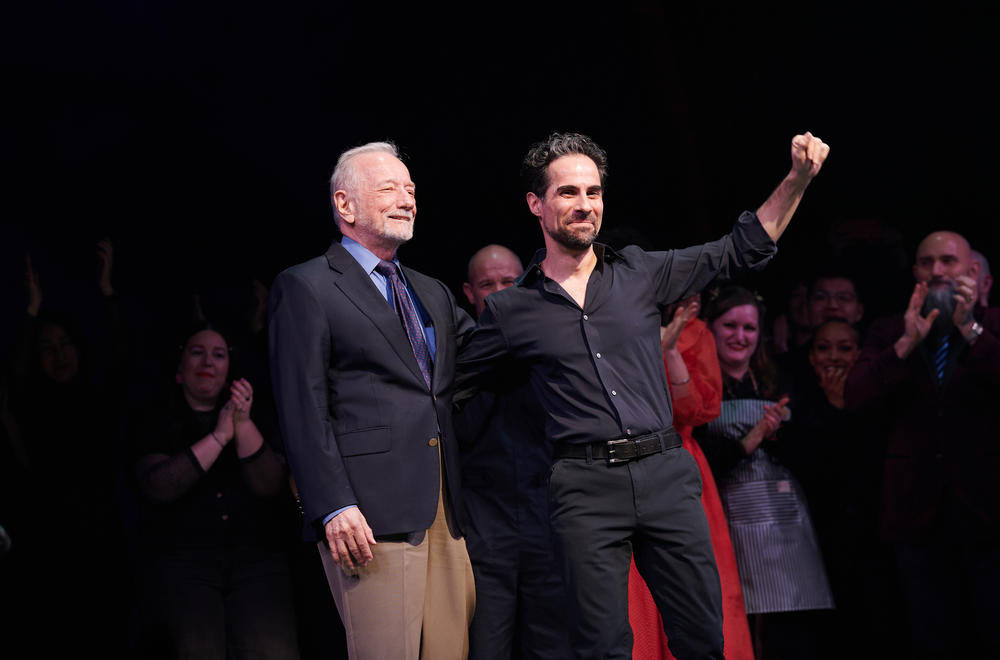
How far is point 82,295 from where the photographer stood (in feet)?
14.7

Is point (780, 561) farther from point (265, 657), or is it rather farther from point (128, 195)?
point (128, 195)

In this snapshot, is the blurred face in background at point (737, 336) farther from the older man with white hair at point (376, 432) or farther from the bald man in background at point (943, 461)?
the older man with white hair at point (376, 432)

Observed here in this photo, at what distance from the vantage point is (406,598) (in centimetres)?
250

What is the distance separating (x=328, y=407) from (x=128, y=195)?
246 cm

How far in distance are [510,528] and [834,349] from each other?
1.81 metres

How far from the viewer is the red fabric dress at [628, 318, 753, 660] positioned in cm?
325

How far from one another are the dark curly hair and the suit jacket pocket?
870 mm

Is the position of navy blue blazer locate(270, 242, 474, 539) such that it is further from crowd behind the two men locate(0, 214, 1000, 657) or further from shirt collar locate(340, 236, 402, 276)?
crowd behind the two men locate(0, 214, 1000, 657)

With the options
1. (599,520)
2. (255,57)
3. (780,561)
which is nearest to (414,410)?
(599,520)

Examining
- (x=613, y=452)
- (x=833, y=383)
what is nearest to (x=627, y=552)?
(x=613, y=452)

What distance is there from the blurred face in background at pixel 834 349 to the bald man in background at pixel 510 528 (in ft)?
5.21

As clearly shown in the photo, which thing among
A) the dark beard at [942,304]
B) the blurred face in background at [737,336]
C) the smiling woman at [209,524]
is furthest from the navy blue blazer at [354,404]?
the dark beard at [942,304]

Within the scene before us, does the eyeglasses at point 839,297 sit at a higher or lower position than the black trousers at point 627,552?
higher

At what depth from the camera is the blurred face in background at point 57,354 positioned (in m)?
3.93
